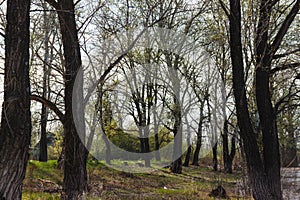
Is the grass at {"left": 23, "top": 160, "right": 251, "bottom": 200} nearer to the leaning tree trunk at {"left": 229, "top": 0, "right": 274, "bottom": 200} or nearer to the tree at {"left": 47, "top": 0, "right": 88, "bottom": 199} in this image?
the tree at {"left": 47, "top": 0, "right": 88, "bottom": 199}

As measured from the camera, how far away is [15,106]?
140 inches

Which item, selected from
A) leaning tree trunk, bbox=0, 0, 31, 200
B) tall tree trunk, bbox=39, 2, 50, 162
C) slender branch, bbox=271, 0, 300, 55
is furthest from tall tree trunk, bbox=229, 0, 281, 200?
leaning tree trunk, bbox=0, 0, 31, 200

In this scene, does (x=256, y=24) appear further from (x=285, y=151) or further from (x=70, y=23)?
(x=285, y=151)

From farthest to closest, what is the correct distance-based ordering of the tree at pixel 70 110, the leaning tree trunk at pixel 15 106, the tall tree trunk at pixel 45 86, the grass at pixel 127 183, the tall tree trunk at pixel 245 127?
1. the grass at pixel 127 183
2. the tall tree trunk at pixel 45 86
3. the tall tree trunk at pixel 245 127
4. the tree at pixel 70 110
5. the leaning tree trunk at pixel 15 106

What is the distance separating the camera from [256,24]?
6270 mm

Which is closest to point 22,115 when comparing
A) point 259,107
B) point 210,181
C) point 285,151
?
point 259,107

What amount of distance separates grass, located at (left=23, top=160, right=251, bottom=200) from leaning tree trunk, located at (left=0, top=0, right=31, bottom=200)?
313 centimetres

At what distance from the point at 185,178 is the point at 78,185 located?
8.66 metres

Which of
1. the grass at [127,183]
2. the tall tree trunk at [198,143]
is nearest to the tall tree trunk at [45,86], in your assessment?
the grass at [127,183]

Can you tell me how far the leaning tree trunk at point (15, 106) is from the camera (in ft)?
11.2

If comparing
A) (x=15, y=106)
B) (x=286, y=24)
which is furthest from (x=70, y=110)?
(x=286, y=24)

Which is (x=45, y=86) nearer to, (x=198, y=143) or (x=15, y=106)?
(x=15, y=106)

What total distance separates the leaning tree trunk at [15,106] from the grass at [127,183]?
3.13 m

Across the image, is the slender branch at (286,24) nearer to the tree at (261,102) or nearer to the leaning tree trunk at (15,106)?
the tree at (261,102)
